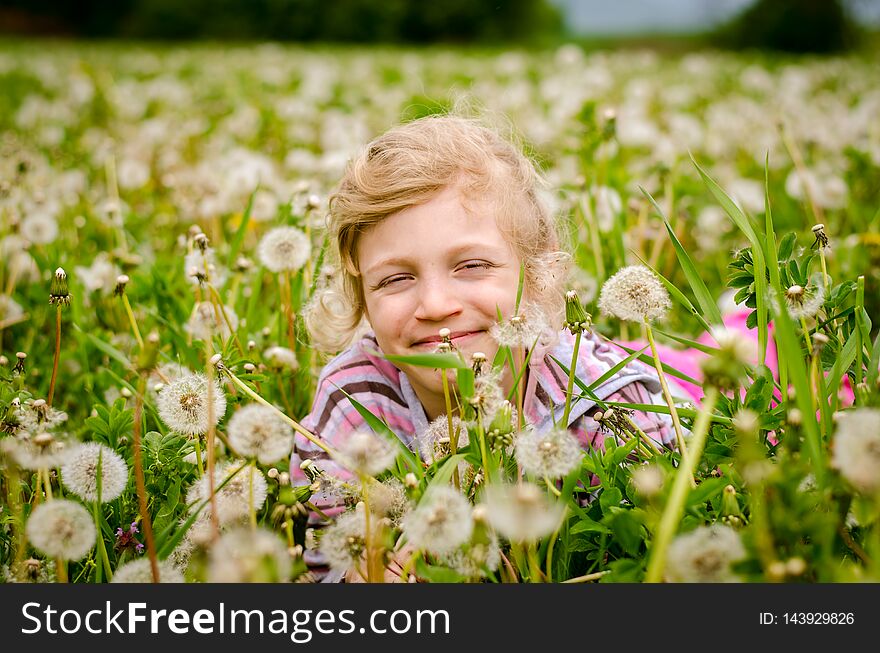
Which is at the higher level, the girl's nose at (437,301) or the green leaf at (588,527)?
the girl's nose at (437,301)

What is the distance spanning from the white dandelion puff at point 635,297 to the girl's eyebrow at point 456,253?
12.8 inches

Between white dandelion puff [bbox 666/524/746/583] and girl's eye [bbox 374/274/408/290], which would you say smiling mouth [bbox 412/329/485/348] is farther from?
white dandelion puff [bbox 666/524/746/583]

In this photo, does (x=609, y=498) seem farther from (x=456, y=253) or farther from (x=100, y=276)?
(x=100, y=276)

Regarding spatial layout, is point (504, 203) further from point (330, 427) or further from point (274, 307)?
point (274, 307)

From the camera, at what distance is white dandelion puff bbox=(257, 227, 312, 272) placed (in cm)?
178

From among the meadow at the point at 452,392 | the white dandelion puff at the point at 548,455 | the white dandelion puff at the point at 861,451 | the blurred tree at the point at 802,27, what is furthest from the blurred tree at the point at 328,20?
the white dandelion puff at the point at 861,451

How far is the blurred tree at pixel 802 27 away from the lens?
1911cm

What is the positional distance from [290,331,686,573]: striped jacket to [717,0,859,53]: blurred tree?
19975 millimetres

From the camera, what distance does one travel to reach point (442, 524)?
92 cm

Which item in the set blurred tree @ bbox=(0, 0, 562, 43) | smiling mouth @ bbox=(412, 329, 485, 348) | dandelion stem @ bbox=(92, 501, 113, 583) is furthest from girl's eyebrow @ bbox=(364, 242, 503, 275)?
blurred tree @ bbox=(0, 0, 562, 43)

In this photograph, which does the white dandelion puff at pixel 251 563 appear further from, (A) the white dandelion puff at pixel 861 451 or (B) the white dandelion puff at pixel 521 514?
(A) the white dandelion puff at pixel 861 451

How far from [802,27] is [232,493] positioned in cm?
2145

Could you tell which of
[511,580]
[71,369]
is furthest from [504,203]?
[71,369]

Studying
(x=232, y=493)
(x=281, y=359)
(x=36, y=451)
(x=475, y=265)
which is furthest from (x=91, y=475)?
(x=475, y=265)
